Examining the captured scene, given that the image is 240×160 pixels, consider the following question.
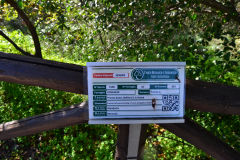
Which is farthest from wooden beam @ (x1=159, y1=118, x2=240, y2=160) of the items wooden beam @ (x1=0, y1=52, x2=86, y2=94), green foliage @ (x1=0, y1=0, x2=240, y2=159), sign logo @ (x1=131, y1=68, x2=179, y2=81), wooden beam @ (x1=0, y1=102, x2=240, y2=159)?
green foliage @ (x1=0, y1=0, x2=240, y2=159)

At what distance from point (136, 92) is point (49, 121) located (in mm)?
718

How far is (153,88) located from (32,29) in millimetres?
2587

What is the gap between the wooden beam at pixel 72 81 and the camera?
3.75 ft

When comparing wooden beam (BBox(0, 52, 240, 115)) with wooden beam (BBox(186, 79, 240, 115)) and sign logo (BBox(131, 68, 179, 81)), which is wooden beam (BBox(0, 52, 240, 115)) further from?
sign logo (BBox(131, 68, 179, 81))

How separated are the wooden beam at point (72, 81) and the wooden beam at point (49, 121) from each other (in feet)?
0.64

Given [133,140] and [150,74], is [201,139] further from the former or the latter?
[150,74]

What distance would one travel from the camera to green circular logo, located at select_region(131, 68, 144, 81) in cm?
103

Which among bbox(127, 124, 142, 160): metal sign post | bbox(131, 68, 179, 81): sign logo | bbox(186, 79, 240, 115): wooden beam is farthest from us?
bbox(127, 124, 142, 160): metal sign post

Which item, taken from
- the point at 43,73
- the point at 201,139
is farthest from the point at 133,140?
the point at 43,73

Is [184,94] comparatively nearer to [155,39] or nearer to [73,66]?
[73,66]

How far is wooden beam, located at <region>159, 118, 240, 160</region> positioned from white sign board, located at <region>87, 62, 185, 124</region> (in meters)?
0.30

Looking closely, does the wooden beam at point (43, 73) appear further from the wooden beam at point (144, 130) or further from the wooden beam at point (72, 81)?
the wooden beam at point (144, 130)

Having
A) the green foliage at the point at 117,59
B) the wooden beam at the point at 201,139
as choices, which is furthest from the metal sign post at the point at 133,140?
the green foliage at the point at 117,59

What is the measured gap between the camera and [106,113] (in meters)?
1.06
